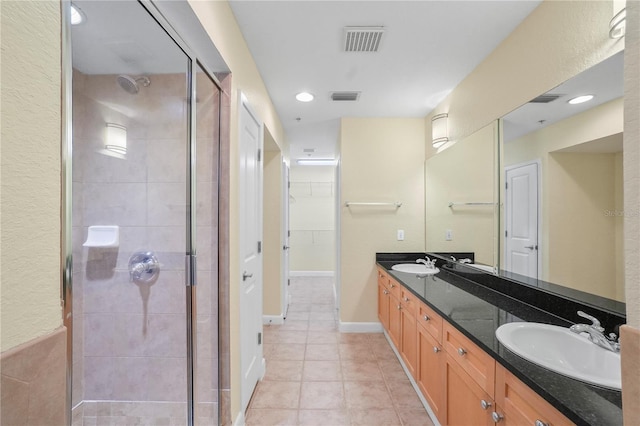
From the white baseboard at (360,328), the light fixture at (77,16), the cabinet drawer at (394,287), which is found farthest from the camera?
the white baseboard at (360,328)

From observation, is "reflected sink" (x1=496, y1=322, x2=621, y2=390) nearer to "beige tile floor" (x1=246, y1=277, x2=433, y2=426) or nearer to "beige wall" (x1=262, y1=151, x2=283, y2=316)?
"beige tile floor" (x1=246, y1=277, x2=433, y2=426)

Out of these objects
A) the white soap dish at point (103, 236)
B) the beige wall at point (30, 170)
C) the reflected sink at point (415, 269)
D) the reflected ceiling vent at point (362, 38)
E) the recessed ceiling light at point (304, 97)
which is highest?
the reflected ceiling vent at point (362, 38)

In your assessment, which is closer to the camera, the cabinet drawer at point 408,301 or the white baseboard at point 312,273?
the cabinet drawer at point 408,301

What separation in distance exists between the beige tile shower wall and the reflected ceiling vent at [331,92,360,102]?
1588 millimetres

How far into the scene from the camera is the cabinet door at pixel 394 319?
8.23ft

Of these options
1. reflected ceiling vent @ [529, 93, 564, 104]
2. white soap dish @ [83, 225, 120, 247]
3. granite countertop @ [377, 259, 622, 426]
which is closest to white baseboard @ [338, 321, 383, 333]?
granite countertop @ [377, 259, 622, 426]

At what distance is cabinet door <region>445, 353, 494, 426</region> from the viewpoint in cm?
A: 119

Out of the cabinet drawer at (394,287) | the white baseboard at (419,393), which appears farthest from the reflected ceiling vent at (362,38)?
the white baseboard at (419,393)

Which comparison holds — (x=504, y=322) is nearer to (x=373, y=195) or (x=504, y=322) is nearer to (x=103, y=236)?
(x=373, y=195)

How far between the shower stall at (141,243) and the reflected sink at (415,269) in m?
1.93

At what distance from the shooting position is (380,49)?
201 centimetres

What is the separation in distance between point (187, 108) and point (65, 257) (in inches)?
44.5

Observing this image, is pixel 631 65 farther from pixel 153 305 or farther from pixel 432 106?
pixel 432 106

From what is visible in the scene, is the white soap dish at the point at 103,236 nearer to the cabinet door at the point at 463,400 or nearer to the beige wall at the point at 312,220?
the cabinet door at the point at 463,400
